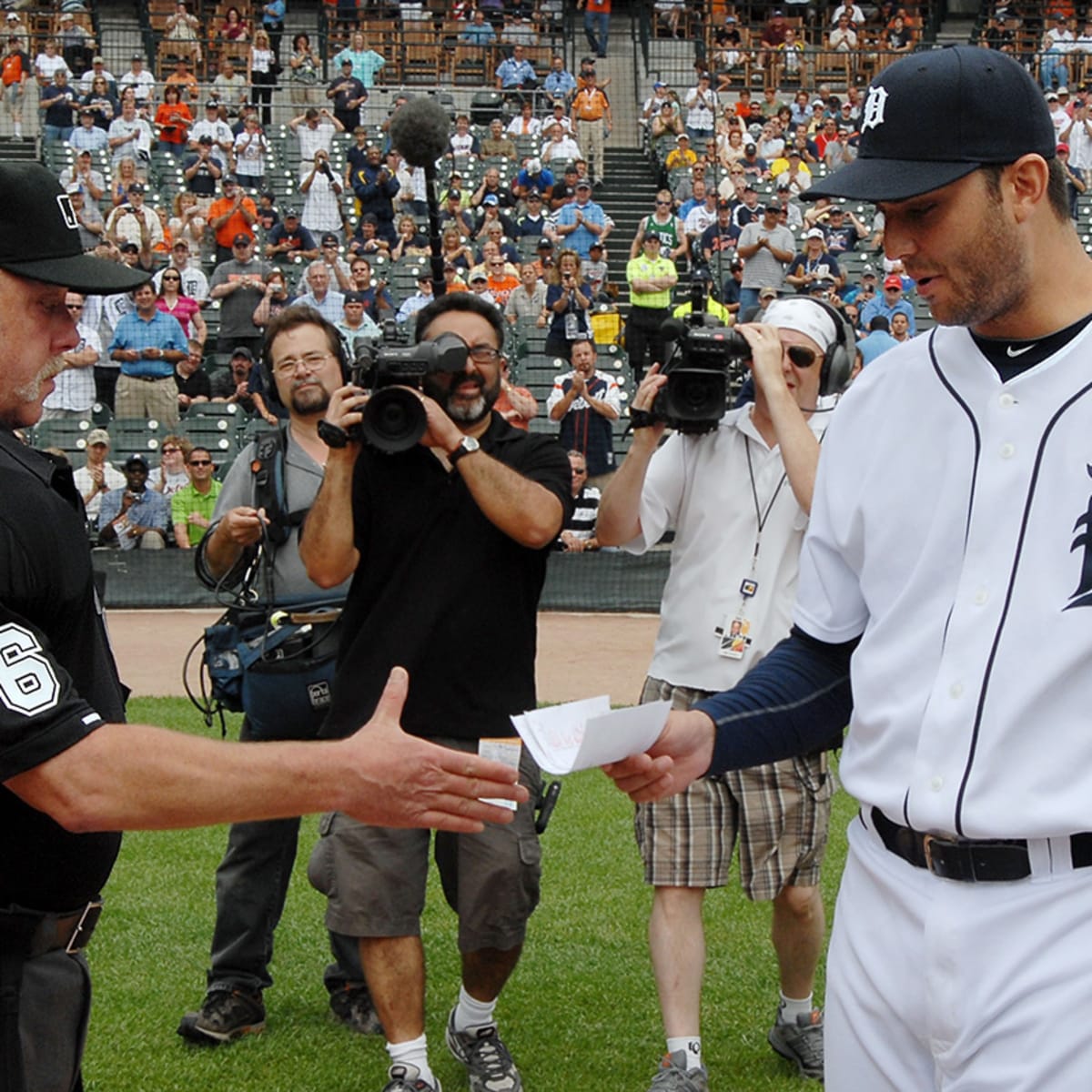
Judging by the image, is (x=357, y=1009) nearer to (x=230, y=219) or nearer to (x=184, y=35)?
(x=230, y=219)

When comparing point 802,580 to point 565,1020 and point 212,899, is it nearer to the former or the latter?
point 565,1020

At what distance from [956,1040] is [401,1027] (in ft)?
7.68

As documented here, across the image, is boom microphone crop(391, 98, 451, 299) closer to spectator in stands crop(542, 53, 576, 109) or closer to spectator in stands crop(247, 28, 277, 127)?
spectator in stands crop(247, 28, 277, 127)

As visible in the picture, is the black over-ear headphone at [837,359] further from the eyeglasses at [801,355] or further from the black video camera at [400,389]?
the black video camera at [400,389]

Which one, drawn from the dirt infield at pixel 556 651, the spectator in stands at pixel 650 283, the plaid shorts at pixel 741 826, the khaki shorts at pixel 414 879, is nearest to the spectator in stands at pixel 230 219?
the spectator in stands at pixel 650 283

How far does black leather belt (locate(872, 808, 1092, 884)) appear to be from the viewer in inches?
90.4

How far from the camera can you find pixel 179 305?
17.1 m

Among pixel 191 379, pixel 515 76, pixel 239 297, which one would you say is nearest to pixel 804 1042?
pixel 191 379

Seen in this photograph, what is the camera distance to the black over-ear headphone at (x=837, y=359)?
486 centimetres

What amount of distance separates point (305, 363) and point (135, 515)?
8.92 metres

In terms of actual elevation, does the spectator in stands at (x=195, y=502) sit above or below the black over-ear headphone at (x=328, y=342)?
below

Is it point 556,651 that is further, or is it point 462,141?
point 462,141

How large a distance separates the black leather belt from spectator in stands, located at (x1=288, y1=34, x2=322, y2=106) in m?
24.0

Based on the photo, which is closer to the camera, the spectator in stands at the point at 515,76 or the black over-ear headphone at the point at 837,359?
the black over-ear headphone at the point at 837,359
